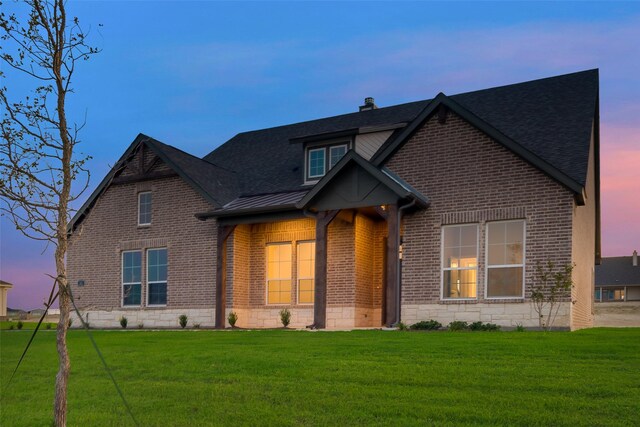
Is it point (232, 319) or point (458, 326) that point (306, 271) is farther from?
point (458, 326)

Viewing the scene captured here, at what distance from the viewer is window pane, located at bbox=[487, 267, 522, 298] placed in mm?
16219

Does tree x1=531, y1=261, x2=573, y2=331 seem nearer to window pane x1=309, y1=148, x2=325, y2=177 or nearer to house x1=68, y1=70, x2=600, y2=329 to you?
house x1=68, y1=70, x2=600, y2=329

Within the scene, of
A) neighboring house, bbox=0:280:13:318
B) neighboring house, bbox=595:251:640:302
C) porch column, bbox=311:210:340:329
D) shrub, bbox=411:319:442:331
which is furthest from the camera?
neighboring house, bbox=595:251:640:302

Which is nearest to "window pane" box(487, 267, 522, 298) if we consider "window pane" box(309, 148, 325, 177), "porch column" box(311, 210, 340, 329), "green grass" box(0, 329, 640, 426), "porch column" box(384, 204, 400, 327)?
"porch column" box(384, 204, 400, 327)

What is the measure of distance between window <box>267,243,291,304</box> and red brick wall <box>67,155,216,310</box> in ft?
6.33

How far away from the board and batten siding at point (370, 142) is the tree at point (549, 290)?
23.3 ft

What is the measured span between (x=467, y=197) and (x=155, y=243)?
11.6 metres

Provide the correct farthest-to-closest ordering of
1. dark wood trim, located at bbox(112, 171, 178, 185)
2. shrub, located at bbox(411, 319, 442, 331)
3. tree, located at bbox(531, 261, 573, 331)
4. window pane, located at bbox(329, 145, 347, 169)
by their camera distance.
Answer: dark wood trim, located at bbox(112, 171, 178, 185)
window pane, located at bbox(329, 145, 347, 169)
shrub, located at bbox(411, 319, 442, 331)
tree, located at bbox(531, 261, 573, 331)

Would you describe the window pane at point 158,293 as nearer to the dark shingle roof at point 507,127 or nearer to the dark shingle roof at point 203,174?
the dark shingle roof at point 203,174

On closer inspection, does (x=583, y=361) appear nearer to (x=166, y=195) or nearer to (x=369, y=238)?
(x=369, y=238)

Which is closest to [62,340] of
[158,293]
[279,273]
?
[279,273]

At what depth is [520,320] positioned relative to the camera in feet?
52.2

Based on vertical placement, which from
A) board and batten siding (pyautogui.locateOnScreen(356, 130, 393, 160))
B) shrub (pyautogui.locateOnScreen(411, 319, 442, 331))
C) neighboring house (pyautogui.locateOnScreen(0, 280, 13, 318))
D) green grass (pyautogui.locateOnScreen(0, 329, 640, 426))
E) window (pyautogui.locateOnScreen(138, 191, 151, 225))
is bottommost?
neighboring house (pyautogui.locateOnScreen(0, 280, 13, 318))

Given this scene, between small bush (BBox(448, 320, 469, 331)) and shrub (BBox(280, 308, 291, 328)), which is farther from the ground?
small bush (BBox(448, 320, 469, 331))
